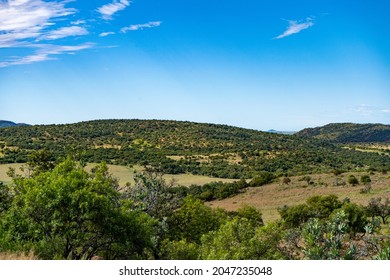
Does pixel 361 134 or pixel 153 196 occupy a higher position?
pixel 361 134

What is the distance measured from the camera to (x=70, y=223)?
11.2m

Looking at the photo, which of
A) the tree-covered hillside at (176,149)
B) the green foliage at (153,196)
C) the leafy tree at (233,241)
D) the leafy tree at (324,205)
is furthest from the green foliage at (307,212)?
the tree-covered hillside at (176,149)

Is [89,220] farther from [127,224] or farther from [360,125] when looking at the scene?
[360,125]

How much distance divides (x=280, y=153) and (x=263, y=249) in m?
87.6

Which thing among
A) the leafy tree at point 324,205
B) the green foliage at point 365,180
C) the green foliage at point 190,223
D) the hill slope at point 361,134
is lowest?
the leafy tree at point 324,205

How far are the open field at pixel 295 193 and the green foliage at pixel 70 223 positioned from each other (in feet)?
94.1

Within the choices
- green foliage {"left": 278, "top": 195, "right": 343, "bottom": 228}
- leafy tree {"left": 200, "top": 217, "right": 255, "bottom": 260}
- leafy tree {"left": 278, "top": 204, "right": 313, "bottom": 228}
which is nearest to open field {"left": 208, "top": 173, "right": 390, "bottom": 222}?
green foliage {"left": 278, "top": 195, "right": 343, "bottom": 228}

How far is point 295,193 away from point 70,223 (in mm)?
42338

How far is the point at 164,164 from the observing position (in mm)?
71438

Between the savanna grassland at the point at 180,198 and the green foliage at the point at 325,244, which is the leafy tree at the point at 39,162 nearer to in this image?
the savanna grassland at the point at 180,198

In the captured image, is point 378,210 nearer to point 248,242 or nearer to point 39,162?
point 248,242

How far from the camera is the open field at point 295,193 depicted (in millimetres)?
43531

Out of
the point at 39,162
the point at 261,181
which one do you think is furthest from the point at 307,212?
the point at 261,181
